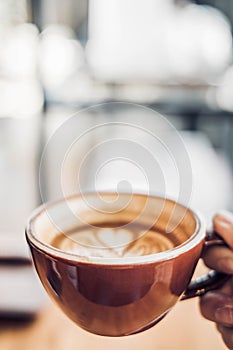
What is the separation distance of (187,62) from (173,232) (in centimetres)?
259

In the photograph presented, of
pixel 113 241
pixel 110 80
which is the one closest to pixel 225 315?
pixel 113 241

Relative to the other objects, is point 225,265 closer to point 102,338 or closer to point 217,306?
point 217,306

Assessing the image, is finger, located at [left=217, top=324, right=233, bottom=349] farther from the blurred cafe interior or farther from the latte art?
the blurred cafe interior

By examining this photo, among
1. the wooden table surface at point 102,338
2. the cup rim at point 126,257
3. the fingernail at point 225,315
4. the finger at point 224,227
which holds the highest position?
the cup rim at point 126,257

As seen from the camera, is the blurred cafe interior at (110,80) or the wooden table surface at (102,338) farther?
the blurred cafe interior at (110,80)

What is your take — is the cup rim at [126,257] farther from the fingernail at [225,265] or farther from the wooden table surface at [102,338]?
the wooden table surface at [102,338]

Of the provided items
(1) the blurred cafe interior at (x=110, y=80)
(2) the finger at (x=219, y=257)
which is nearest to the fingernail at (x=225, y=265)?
(2) the finger at (x=219, y=257)

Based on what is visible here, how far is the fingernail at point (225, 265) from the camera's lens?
1.29ft

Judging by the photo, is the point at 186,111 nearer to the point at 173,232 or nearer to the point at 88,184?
the point at 88,184

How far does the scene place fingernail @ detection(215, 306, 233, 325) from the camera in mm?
434

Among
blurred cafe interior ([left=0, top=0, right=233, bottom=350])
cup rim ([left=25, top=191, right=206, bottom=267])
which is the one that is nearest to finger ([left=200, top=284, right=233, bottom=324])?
cup rim ([left=25, top=191, right=206, bottom=267])

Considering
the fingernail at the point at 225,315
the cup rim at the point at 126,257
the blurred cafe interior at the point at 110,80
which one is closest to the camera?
the cup rim at the point at 126,257

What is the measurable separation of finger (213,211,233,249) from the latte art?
41 mm

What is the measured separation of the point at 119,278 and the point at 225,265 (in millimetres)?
118
